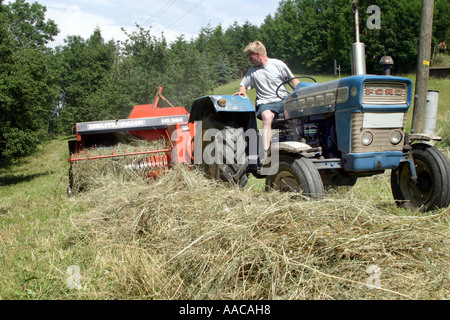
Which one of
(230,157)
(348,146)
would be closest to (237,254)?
(348,146)

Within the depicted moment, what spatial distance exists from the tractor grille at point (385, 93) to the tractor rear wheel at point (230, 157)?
1480 mm

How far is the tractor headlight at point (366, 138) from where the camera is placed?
351 centimetres

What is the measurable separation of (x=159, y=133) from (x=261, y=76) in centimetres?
286

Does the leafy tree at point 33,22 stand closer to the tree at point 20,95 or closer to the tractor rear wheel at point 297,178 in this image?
→ the tree at point 20,95

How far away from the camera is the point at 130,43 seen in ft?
76.4

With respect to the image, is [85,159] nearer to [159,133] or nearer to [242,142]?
[159,133]

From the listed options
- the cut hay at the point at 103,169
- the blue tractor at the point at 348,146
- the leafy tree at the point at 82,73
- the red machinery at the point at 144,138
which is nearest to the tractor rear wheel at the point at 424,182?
the blue tractor at the point at 348,146

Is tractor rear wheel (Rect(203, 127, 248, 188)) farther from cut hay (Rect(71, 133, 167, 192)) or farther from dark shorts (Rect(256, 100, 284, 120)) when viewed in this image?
cut hay (Rect(71, 133, 167, 192))

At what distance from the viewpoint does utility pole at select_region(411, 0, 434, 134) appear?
673 centimetres

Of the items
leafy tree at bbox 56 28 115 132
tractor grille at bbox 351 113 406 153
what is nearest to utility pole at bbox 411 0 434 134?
tractor grille at bbox 351 113 406 153

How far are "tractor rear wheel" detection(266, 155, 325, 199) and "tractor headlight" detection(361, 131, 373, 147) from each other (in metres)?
0.50

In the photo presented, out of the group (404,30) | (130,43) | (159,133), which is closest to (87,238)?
(159,133)

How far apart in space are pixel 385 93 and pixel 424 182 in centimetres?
94

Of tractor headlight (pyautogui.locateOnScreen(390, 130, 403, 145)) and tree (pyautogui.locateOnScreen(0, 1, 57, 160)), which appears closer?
tractor headlight (pyautogui.locateOnScreen(390, 130, 403, 145))
